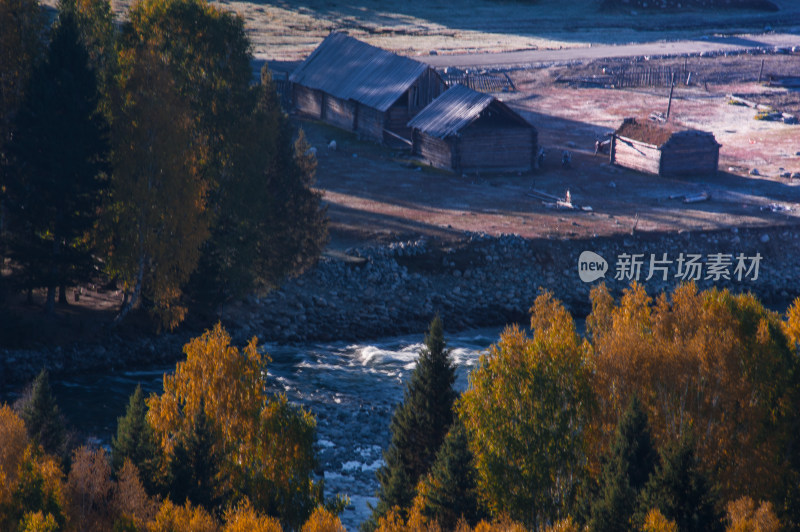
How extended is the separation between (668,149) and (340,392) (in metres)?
24.7

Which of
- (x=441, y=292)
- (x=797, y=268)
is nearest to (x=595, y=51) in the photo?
(x=797, y=268)

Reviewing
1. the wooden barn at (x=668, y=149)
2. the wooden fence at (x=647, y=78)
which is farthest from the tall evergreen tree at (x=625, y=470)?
the wooden fence at (x=647, y=78)

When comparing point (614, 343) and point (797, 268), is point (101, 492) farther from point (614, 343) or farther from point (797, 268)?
point (797, 268)

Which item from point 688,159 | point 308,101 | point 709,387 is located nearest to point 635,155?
point 688,159

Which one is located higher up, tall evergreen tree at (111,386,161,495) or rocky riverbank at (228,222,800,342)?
tall evergreen tree at (111,386,161,495)

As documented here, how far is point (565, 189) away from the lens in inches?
1753

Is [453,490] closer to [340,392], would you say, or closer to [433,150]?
[340,392]

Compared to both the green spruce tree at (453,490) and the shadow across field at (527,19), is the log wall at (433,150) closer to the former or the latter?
the green spruce tree at (453,490)

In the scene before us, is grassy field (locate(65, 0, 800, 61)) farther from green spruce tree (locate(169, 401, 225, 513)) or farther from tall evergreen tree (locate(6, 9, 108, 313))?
green spruce tree (locate(169, 401, 225, 513))

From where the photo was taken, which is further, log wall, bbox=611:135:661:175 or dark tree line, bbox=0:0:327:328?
log wall, bbox=611:135:661:175

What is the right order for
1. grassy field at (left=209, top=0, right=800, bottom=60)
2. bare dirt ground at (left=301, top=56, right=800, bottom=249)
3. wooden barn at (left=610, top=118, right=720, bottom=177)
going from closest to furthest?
bare dirt ground at (left=301, top=56, right=800, bottom=249) < wooden barn at (left=610, top=118, right=720, bottom=177) < grassy field at (left=209, top=0, right=800, bottom=60)

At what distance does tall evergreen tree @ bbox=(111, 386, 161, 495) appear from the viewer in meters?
17.9

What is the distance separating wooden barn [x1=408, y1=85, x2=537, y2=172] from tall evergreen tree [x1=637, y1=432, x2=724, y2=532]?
3101 centimetres

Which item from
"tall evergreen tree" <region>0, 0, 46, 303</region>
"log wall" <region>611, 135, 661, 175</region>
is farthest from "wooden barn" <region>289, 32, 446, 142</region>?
"tall evergreen tree" <region>0, 0, 46, 303</region>
